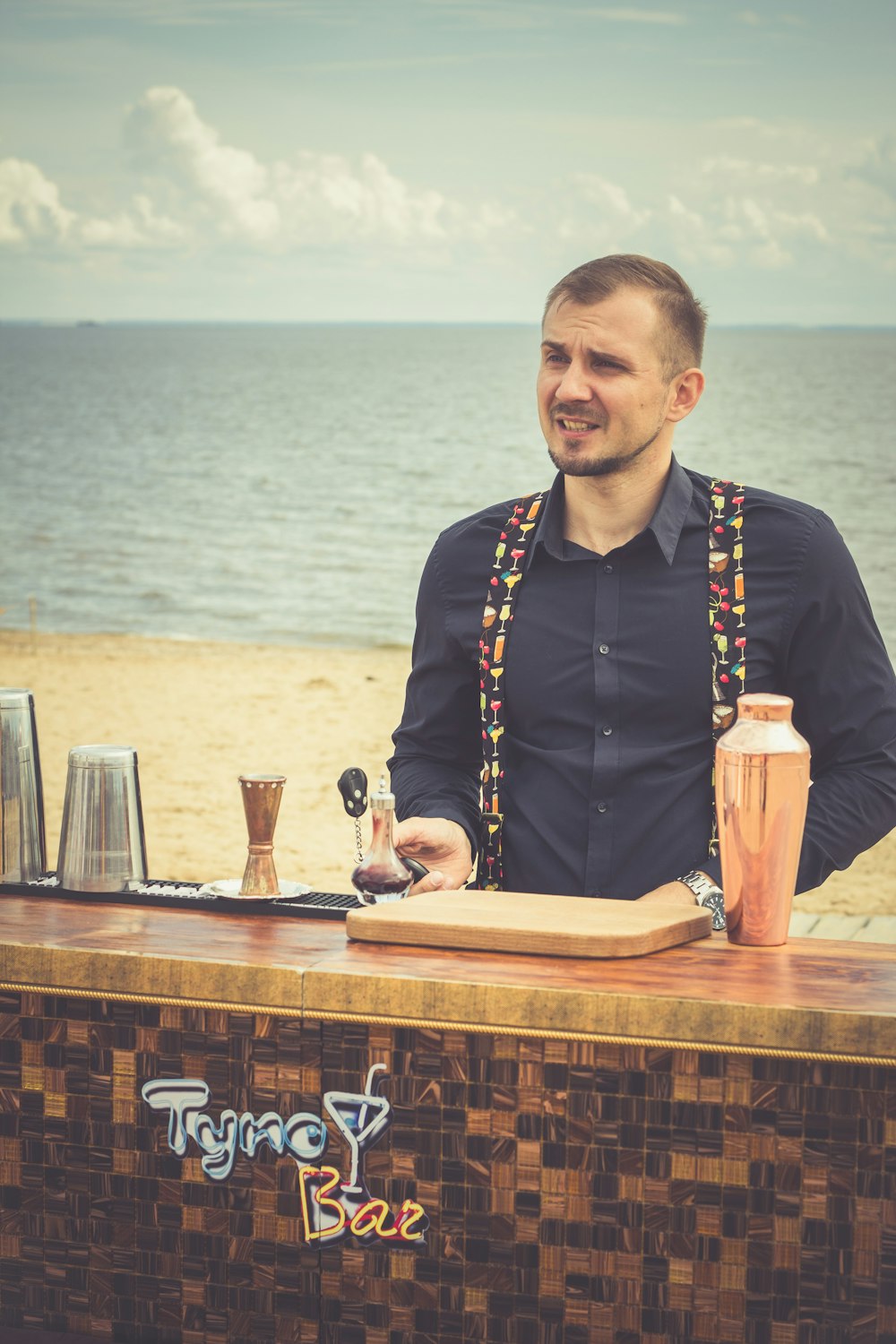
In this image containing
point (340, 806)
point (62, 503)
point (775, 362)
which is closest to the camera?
point (340, 806)

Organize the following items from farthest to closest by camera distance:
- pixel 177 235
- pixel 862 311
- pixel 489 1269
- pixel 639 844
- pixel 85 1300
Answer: pixel 177 235
pixel 862 311
pixel 639 844
pixel 85 1300
pixel 489 1269

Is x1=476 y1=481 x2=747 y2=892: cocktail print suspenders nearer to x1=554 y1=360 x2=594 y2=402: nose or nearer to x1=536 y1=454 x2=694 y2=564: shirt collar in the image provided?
x1=536 y1=454 x2=694 y2=564: shirt collar

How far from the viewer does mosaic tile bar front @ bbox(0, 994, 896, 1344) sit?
1.58 metres

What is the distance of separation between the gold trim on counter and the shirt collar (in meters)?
0.92

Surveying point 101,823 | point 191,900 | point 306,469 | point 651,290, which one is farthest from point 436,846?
point 306,469

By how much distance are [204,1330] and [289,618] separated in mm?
21196

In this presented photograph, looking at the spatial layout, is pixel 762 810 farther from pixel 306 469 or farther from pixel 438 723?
pixel 306 469

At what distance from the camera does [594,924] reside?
72.4 inches

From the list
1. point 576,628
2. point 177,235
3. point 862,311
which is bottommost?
point 576,628

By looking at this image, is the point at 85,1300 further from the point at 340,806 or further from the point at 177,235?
the point at 177,235

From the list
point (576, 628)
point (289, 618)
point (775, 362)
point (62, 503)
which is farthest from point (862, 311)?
point (576, 628)

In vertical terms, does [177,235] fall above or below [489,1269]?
above

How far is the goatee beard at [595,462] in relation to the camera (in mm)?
2237

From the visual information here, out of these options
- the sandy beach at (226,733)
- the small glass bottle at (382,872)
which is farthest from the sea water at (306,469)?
the small glass bottle at (382,872)
